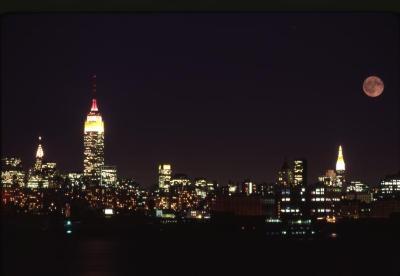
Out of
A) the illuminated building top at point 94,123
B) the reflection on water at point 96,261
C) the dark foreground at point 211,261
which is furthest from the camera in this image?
the illuminated building top at point 94,123

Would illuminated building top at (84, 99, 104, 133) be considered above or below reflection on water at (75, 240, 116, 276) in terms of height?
above

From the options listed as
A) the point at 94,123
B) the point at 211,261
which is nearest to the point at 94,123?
the point at 94,123

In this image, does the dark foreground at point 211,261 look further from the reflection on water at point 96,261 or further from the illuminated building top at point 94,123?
the illuminated building top at point 94,123

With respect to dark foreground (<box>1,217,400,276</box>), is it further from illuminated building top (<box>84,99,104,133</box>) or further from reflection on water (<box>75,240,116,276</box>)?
illuminated building top (<box>84,99,104,133</box>)

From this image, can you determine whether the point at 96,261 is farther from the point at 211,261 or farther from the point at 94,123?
the point at 94,123

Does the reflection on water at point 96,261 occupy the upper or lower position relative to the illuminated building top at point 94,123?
lower

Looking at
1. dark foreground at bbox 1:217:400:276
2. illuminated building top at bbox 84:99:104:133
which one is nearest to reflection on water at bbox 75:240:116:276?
dark foreground at bbox 1:217:400:276

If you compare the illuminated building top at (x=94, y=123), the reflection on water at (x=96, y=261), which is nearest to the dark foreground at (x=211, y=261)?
the reflection on water at (x=96, y=261)

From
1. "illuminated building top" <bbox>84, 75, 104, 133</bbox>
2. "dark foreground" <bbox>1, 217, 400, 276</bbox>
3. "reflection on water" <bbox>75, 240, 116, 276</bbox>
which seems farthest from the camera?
"illuminated building top" <bbox>84, 75, 104, 133</bbox>

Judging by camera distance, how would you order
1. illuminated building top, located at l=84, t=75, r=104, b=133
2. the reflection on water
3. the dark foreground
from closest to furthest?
the reflection on water, the dark foreground, illuminated building top, located at l=84, t=75, r=104, b=133

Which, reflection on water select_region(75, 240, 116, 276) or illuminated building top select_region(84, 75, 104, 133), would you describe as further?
illuminated building top select_region(84, 75, 104, 133)

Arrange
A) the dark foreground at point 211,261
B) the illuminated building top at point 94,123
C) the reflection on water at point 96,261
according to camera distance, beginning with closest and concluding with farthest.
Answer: the reflection on water at point 96,261 < the dark foreground at point 211,261 < the illuminated building top at point 94,123
